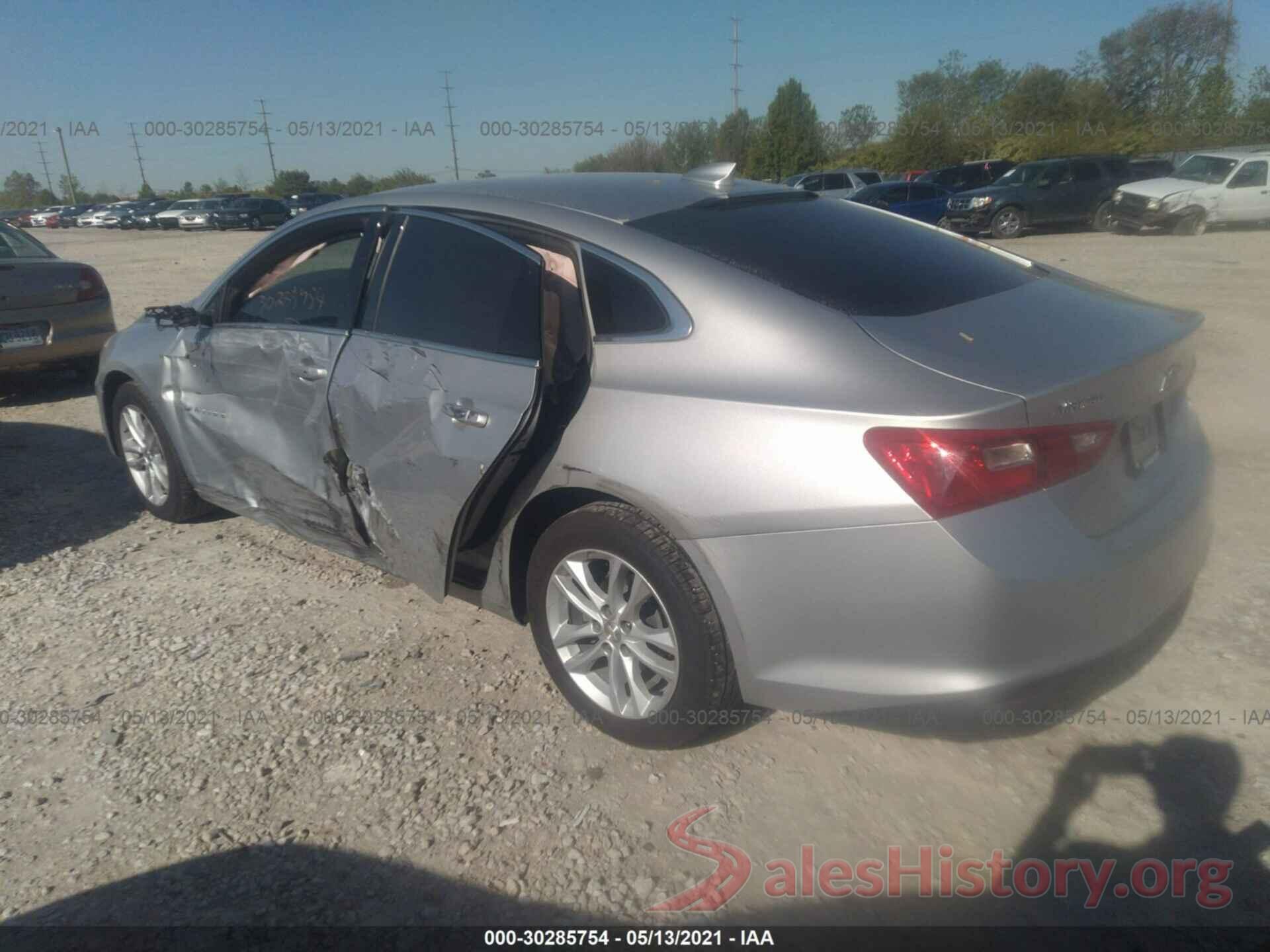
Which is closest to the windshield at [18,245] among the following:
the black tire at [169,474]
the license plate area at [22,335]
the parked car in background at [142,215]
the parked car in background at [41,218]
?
the license plate area at [22,335]

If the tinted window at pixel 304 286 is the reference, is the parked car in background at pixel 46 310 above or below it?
below

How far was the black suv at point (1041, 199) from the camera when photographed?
67.4ft

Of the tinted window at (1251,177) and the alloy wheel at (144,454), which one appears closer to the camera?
the alloy wheel at (144,454)

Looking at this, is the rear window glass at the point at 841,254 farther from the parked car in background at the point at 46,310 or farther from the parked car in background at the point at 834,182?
the parked car in background at the point at 834,182

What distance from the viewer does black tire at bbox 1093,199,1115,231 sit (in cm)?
2069

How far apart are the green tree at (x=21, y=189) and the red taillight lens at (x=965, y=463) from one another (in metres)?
118

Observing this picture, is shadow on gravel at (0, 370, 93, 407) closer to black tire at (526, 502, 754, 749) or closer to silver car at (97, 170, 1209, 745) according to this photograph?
silver car at (97, 170, 1209, 745)

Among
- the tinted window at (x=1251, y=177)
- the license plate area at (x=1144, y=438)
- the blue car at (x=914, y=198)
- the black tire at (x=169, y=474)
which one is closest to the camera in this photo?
the license plate area at (x=1144, y=438)

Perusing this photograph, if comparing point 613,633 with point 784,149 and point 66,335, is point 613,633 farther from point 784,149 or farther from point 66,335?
point 784,149

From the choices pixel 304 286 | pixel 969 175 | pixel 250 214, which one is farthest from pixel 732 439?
pixel 250 214

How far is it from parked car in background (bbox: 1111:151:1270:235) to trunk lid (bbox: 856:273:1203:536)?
19609 mm

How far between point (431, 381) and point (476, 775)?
130cm

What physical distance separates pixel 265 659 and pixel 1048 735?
9.24ft

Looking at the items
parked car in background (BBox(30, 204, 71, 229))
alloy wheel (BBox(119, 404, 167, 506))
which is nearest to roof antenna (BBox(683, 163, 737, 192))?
alloy wheel (BBox(119, 404, 167, 506))
